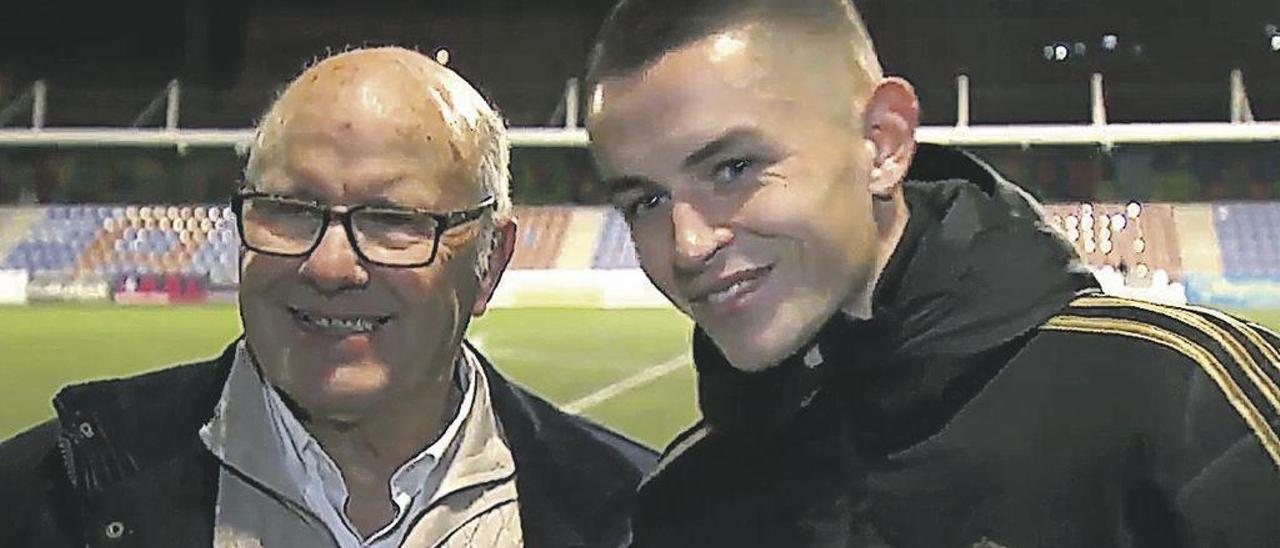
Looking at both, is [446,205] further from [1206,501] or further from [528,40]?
[528,40]

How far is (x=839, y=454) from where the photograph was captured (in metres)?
0.80

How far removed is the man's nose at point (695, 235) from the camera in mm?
738

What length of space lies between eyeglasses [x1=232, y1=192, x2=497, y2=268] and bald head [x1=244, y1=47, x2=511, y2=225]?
0.9 inches

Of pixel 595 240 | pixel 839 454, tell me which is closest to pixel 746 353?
pixel 839 454

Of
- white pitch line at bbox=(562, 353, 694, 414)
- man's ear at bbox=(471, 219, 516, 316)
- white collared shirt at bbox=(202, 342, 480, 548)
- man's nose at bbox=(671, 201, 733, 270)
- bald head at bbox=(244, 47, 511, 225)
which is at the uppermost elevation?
bald head at bbox=(244, 47, 511, 225)

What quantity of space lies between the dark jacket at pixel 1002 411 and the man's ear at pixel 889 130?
4cm

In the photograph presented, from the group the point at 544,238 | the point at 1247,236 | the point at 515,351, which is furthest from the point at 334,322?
the point at 1247,236

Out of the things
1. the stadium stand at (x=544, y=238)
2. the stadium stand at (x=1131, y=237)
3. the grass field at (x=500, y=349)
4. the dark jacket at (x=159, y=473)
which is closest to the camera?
the dark jacket at (x=159, y=473)

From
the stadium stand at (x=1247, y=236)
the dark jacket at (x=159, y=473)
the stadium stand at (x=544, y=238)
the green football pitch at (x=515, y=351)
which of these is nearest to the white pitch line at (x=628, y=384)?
the green football pitch at (x=515, y=351)

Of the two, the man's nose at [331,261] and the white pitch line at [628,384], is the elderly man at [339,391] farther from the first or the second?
the white pitch line at [628,384]

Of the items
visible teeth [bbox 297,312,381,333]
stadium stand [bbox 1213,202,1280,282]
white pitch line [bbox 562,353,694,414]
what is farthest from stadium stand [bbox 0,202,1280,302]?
visible teeth [bbox 297,312,381,333]

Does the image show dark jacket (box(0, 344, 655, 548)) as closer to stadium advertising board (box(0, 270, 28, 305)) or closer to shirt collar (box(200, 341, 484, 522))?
shirt collar (box(200, 341, 484, 522))

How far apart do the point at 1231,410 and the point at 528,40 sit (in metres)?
2.76

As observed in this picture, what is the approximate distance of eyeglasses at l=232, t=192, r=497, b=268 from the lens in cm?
97
